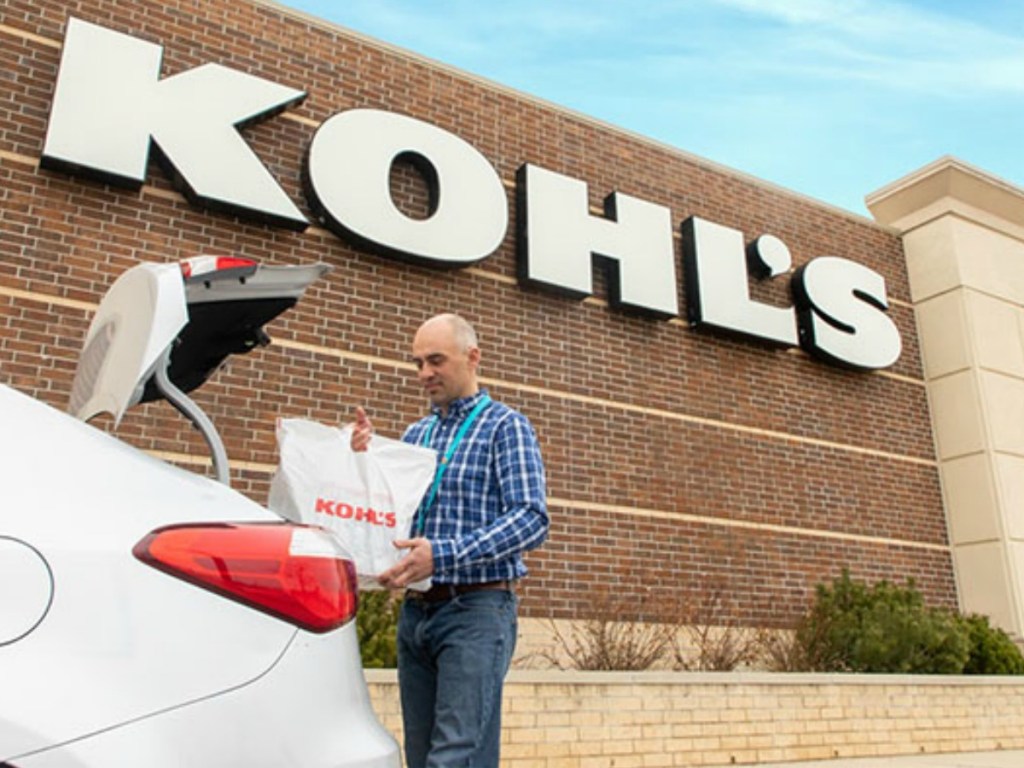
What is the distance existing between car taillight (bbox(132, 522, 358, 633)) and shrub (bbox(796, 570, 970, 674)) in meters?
7.57

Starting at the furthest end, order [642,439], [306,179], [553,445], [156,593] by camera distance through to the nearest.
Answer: [642,439]
[553,445]
[306,179]
[156,593]

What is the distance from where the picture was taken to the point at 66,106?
7.07 meters

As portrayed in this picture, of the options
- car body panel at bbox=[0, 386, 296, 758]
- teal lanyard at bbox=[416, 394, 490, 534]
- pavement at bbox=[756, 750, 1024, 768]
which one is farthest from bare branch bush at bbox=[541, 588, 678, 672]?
car body panel at bbox=[0, 386, 296, 758]

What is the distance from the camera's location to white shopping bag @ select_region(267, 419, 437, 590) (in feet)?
7.94

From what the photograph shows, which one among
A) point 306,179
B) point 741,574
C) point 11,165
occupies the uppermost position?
point 306,179

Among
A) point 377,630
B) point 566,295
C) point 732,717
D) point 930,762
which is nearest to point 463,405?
point 377,630

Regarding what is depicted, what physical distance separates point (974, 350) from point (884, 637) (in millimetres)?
5183

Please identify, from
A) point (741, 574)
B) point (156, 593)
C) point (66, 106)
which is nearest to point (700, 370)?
point (741, 574)

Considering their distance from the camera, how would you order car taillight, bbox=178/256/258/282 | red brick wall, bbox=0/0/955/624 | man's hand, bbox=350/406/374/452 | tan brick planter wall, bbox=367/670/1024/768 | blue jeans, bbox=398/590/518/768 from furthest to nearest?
red brick wall, bbox=0/0/955/624
tan brick planter wall, bbox=367/670/1024/768
man's hand, bbox=350/406/374/452
blue jeans, bbox=398/590/518/768
car taillight, bbox=178/256/258/282

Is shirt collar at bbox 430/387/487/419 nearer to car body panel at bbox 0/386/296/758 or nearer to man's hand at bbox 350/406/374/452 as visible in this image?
man's hand at bbox 350/406/374/452

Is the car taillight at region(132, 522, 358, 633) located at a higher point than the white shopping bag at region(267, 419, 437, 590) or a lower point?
lower

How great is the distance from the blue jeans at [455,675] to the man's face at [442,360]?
625 millimetres

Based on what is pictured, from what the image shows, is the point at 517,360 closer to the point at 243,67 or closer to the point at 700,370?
the point at 700,370

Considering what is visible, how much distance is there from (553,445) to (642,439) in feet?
3.67
